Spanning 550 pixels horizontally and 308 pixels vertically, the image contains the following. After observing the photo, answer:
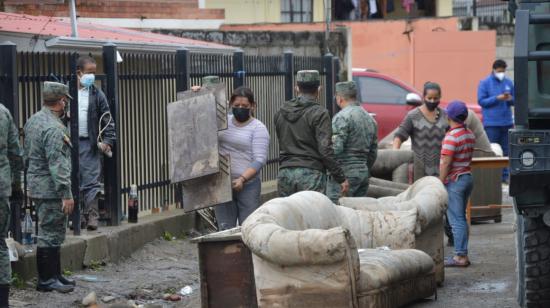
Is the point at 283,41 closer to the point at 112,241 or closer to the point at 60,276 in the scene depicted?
the point at 112,241

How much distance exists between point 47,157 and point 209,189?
1766mm

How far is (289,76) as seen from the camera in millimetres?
17000

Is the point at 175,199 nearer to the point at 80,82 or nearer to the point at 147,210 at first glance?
the point at 147,210

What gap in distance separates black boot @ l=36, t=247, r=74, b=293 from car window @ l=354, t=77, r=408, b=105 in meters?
12.7

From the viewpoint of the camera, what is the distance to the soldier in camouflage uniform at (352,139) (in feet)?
39.9

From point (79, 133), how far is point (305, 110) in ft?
7.60

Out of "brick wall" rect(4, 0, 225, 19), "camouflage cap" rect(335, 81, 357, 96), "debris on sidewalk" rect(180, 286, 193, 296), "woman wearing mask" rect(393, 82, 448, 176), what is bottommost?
"debris on sidewalk" rect(180, 286, 193, 296)

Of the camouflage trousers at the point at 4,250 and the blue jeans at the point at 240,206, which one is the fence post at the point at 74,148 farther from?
the camouflage trousers at the point at 4,250

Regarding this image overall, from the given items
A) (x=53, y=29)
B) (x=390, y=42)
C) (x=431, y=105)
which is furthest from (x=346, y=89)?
(x=390, y=42)

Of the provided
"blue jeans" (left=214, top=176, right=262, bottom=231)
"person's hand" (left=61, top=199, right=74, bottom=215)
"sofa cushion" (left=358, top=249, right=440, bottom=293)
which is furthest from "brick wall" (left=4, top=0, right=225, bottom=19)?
"sofa cushion" (left=358, top=249, right=440, bottom=293)

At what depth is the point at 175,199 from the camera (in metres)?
14.0

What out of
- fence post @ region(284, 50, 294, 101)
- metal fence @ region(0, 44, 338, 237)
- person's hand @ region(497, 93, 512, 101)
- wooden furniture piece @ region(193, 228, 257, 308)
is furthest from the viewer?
person's hand @ region(497, 93, 512, 101)

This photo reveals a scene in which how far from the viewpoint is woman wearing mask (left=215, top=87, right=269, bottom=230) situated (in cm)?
1098

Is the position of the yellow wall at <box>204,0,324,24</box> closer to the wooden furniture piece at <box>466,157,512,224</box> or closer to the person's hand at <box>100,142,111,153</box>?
the wooden furniture piece at <box>466,157,512,224</box>
